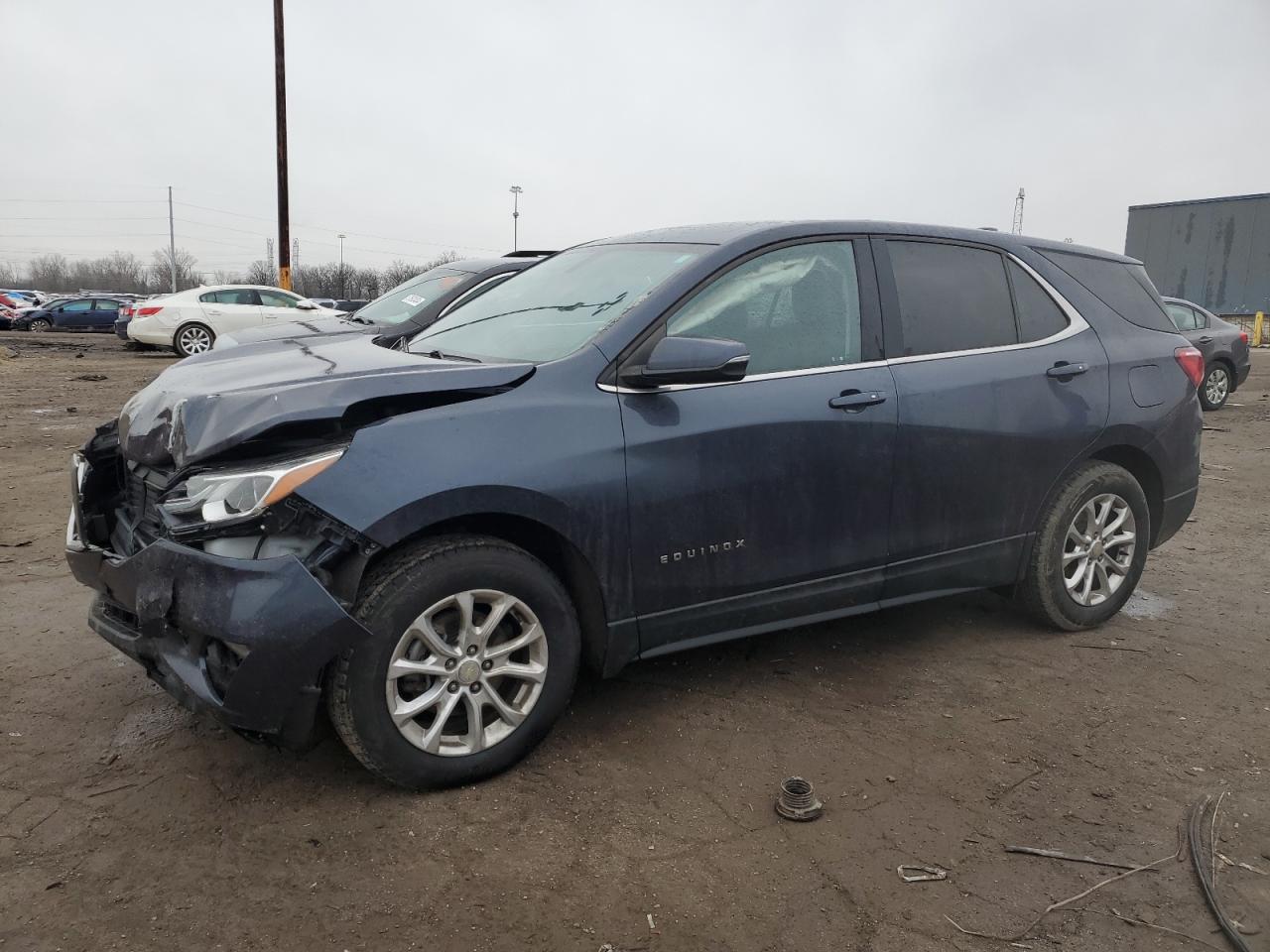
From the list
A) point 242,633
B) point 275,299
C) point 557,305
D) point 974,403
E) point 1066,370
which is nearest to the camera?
point 242,633

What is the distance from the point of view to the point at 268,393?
279 cm

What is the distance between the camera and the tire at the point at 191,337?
1858cm

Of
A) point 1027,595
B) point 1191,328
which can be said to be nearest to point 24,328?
point 1191,328

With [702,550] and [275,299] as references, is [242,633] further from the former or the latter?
[275,299]

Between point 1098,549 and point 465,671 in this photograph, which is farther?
point 1098,549

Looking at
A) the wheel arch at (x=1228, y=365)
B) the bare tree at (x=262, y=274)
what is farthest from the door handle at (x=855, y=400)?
the bare tree at (x=262, y=274)

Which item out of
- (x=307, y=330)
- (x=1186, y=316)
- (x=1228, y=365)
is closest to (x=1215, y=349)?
(x=1228, y=365)

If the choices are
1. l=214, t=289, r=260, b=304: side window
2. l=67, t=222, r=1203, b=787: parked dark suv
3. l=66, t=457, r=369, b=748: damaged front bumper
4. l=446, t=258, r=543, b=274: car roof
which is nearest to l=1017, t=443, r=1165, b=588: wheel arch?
l=67, t=222, r=1203, b=787: parked dark suv

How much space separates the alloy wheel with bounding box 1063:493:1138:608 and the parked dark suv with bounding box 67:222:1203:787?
0.6 inches

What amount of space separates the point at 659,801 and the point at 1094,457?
2.70m

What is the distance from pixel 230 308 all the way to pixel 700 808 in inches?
711

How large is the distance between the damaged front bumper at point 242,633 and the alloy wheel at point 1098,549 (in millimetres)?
3175

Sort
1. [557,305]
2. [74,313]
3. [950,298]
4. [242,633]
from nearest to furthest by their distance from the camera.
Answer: [242,633] → [557,305] → [950,298] → [74,313]

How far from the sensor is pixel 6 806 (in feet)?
9.15
